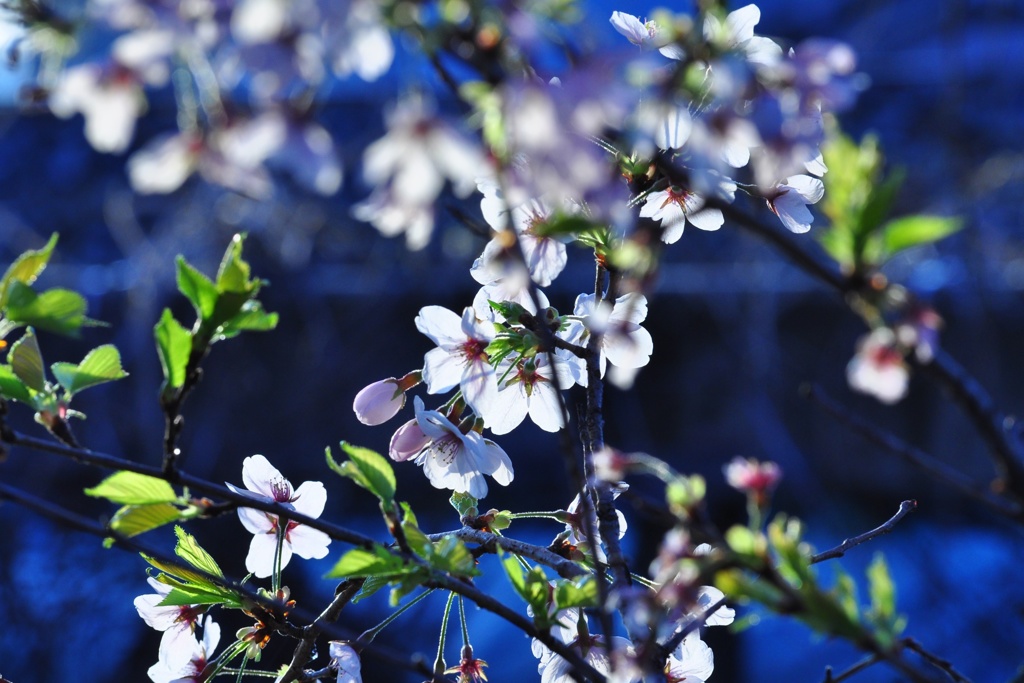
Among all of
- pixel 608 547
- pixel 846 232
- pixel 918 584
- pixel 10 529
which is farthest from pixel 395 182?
pixel 918 584

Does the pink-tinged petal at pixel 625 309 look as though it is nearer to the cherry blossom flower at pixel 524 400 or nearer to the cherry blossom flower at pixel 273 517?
the cherry blossom flower at pixel 524 400

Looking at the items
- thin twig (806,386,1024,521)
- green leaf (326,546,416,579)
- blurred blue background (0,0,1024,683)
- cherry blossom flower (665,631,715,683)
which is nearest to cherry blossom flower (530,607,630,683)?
cherry blossom flower (665,631,715,683)

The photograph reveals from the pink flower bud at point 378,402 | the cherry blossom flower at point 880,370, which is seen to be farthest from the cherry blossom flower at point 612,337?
the cherry blossom flower at point 880,370

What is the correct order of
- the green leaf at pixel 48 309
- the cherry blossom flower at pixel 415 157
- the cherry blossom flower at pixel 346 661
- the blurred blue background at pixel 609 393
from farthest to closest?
the blurred blue background at pixel 609 393, the cherry blossom flower at pixel 346 661, the green leaf at pixel 48 309, the cherry blossom flower at pixel 415 157

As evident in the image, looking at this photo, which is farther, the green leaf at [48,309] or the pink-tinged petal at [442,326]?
the pink-tinged petal at [442,326]

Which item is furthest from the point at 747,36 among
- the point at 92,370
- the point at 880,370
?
the point at 92,370

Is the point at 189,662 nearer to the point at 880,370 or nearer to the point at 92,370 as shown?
the point at 92,370

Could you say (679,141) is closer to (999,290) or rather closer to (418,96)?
(418,96)
